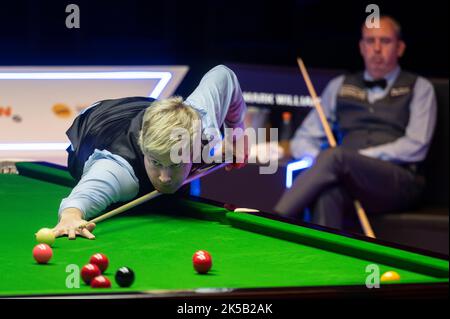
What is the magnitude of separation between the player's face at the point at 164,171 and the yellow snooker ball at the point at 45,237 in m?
0.52

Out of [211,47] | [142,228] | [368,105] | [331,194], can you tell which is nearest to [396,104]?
[368,105]

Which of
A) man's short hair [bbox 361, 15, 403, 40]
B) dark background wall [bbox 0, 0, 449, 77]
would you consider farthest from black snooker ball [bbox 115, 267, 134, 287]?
dark background wall [bbox 0, 0, 449, 77]

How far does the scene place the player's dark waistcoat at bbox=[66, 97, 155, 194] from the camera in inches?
160

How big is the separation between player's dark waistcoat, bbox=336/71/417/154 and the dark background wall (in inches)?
22.2

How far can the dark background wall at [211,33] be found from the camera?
6.76 metres

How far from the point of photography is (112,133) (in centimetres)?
431

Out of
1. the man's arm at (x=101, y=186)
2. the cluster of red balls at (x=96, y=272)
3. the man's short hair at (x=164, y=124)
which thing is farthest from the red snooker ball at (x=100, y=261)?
the man's short hair at (x=164, y=124)

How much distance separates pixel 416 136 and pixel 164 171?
251cm

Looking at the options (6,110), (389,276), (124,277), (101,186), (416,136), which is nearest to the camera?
(124,277)

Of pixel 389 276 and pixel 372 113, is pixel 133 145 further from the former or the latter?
pixel 372 113

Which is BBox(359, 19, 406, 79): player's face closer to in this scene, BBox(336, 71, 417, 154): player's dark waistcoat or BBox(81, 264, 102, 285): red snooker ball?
BBox(336, 71, 417, 154): player's dark waistcoat

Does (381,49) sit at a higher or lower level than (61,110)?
higher

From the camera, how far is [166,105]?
13.1 ft

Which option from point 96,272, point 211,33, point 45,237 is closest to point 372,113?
point 211,33
